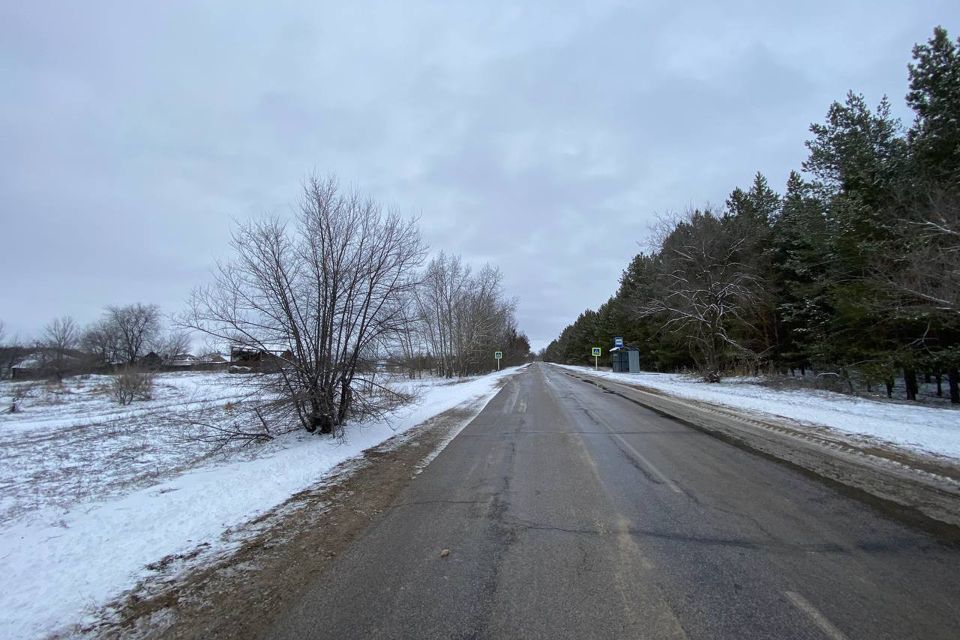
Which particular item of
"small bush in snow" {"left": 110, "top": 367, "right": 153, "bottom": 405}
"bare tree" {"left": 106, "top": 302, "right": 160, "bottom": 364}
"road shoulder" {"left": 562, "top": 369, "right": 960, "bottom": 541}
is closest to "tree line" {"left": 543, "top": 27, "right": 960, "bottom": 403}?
"road shoulder" {"left": 562, "top": 369, "right": 960, "bottom": 541}

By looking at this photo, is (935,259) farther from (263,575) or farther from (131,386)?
(131,386)

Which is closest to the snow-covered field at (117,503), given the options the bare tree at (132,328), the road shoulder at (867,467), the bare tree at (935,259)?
the road shoulder at (867,467)

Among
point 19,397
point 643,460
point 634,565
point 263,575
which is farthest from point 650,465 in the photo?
point 19,397

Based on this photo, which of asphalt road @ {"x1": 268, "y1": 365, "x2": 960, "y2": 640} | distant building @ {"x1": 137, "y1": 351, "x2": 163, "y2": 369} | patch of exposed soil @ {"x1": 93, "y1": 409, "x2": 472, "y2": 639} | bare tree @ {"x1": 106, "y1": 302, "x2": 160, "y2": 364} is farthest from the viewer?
bare tree @ {"x1": 106, "y1": 302, "x2": 160, "y2": 364}

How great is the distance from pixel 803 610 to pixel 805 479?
3905mm

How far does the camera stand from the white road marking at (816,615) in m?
2.65

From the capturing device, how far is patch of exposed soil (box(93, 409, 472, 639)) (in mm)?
2971

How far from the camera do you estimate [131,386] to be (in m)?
27.3

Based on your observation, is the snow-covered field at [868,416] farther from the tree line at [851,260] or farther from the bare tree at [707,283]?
the bare tree at [707,283]

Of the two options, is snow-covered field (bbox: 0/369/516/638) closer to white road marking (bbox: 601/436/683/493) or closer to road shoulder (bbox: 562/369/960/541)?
white road marking (bbox: 601/436/683/493)

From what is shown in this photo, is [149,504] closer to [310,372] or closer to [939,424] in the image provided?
[310,372]

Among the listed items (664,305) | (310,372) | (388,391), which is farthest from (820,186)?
(310,372)

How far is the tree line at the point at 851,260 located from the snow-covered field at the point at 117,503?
1583cm

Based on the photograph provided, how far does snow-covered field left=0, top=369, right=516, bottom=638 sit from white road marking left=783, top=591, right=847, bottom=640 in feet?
15.0
